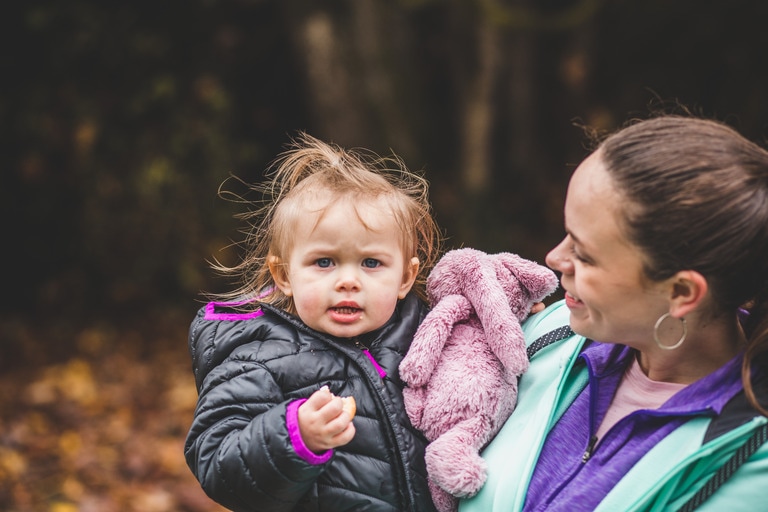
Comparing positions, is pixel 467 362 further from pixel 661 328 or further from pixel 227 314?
pixel 227 314

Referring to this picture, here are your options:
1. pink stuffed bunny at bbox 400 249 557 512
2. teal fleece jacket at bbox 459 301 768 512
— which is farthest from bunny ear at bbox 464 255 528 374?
teal fleece jacket at bbox 459 301 768 512

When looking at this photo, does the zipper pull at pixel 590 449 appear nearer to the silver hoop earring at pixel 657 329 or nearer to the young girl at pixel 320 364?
the silver hoop earring at pixel 657 329

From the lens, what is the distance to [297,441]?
63.7 inches

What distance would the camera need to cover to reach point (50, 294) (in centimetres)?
593

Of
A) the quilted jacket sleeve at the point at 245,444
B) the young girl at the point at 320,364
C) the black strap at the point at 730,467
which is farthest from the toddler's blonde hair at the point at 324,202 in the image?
the black strap at the point at 730,467

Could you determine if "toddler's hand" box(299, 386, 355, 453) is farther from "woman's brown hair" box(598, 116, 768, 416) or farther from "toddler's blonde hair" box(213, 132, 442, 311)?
"woman's brown hair" box(598, 116, 768, 416)

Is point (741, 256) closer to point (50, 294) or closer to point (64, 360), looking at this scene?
point (64, 360)

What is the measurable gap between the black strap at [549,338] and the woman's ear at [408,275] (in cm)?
33

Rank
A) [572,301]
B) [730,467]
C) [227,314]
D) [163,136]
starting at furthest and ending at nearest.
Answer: [163,136] < [227,314] < [572,301] < [730,467]

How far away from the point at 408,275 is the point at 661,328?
2.02ft

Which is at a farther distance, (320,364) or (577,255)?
(320,364)

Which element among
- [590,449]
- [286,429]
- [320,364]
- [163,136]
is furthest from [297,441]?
[163,136]

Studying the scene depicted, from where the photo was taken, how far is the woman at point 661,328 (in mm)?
1527

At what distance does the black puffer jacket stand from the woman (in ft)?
0.63
